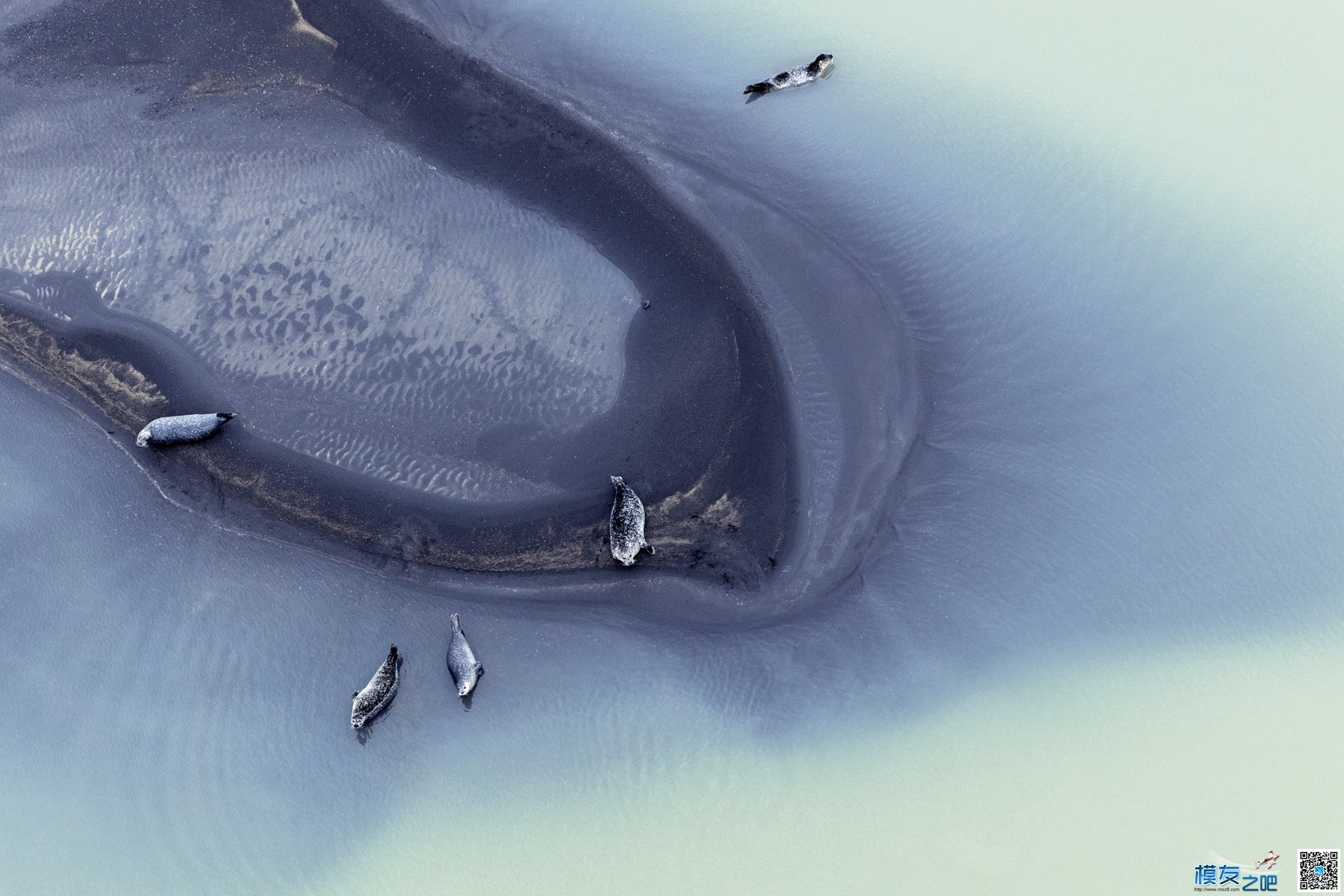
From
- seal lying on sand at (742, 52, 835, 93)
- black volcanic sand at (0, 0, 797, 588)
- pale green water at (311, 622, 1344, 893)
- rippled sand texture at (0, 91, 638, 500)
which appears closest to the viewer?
pale green water at (311, 622, 1344, 893)

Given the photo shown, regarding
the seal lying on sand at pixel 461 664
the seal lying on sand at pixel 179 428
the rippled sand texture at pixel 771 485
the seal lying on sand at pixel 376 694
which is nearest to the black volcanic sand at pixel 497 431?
the rippled sand texture at pixel 771 485

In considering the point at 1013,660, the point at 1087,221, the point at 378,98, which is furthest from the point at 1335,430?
the point at 378,98

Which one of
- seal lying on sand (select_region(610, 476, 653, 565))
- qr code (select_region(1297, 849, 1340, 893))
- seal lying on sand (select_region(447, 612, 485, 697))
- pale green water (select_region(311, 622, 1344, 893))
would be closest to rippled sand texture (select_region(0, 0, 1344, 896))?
pale green water (select_region(311, 622, 1344, 893))

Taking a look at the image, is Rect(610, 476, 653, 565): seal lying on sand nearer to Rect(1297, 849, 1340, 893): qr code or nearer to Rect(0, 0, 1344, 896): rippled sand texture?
Rect(0, 0, 1344, 896): rippled sand texture

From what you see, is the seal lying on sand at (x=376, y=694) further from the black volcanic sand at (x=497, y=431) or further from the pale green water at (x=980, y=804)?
the black volcanic sand at (x=497, y=431)

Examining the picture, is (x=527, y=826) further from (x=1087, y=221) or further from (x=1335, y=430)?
(x=1335, y=430)

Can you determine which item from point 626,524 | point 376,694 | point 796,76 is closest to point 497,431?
point 626,524

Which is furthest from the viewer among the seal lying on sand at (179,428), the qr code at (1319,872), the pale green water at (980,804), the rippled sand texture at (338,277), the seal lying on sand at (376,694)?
the rippled sand texture at (338,277)
